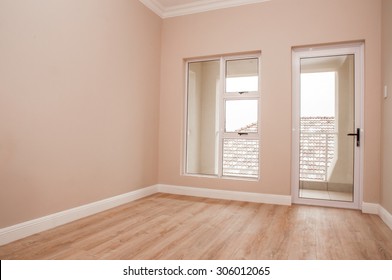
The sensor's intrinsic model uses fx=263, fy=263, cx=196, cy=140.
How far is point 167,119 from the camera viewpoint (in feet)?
14.9

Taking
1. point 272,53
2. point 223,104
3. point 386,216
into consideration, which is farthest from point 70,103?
point 386,216

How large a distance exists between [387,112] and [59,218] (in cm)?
384

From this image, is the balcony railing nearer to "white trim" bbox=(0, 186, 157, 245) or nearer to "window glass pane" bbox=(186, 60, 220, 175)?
"window glass pane" bbox=(186, 60, 220, 175)

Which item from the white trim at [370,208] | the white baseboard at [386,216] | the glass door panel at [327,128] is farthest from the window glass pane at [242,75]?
the white baseboard at [386,216]

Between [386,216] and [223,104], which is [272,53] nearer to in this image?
[223,104]

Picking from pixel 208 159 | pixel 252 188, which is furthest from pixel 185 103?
pixel 252 188

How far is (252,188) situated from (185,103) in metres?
1.81

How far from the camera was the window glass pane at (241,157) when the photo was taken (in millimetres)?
4145

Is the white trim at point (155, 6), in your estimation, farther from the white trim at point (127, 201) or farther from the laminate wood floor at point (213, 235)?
the laminate wood floor at point (213, 235)

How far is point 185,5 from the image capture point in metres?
4.34

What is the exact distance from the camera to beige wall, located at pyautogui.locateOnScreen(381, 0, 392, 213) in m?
2.96

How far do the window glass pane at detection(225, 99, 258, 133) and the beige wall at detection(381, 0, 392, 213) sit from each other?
1657mm

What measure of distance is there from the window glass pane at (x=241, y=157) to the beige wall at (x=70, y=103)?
1306 mm

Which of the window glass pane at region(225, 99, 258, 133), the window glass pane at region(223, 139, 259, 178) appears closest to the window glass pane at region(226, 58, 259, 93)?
the window glass pane at region(225, 99, 258, 133)
